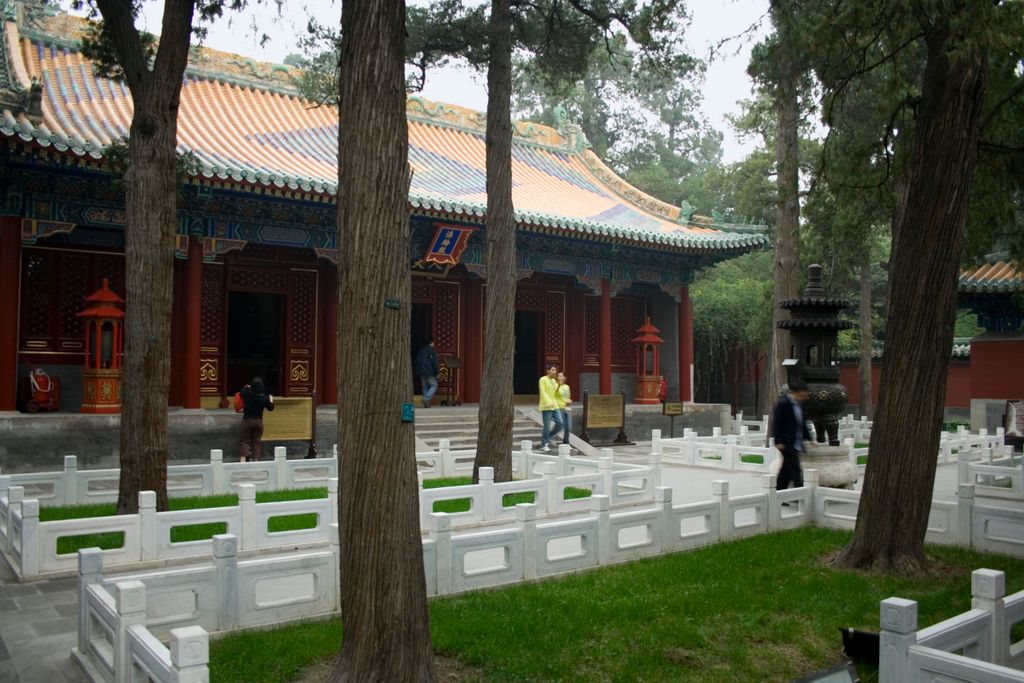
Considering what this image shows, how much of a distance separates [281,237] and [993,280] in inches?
540

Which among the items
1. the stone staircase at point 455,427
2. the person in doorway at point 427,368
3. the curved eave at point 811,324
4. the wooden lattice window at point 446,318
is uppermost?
the wooden lattice window at point 446,318

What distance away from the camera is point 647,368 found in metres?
19.7

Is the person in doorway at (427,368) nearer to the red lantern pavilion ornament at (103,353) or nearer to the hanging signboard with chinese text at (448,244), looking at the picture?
the hanging signboard with chinese text at (448,244)

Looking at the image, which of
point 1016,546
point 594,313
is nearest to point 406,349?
point 1016,546

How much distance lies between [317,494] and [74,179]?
6343 mm

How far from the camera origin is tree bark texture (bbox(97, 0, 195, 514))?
287 inches

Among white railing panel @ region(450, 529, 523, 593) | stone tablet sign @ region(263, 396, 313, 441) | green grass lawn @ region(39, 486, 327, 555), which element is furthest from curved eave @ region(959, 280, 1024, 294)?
white railing panel @ region(450, 529, 523, 593)

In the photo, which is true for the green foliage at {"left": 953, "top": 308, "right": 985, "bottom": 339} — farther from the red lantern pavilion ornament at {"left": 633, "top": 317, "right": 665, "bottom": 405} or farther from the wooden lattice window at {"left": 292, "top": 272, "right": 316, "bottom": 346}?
the wooden lattice window at {"left": 292, "top": 272, "right": 316, "bottom": 346}

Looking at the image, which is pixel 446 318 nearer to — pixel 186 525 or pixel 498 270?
pixel 498 270

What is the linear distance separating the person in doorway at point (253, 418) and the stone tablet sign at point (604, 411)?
6.36m

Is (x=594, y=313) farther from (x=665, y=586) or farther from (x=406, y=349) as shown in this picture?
(x=406, y=349)

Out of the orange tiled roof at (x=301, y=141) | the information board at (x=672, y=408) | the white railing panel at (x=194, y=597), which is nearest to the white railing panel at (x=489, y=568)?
the white railing panel at (x=194, y=597)

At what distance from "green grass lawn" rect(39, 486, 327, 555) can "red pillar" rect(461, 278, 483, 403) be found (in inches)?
308

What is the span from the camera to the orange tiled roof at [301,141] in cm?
1302
